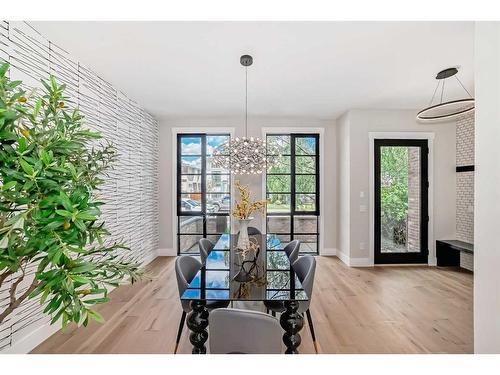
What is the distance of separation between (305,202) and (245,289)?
396cm

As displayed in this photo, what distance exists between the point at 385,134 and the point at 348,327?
3.56 metres

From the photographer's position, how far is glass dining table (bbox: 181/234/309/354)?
5.42 ft

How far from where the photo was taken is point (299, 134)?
5488mm

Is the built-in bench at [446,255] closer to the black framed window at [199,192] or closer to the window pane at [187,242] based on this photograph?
the black framed window at [199,192]

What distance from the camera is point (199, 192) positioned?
5523 millimetres

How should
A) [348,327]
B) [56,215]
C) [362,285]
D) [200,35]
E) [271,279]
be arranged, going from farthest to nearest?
[362,285], [348,327], [200,35], [271,279], [56,215]

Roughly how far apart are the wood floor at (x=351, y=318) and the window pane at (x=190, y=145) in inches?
99.1

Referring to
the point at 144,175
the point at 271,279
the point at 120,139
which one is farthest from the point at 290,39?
the point at 144,175

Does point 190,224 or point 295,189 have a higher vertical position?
point 295,189

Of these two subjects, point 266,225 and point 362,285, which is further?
point 266,225

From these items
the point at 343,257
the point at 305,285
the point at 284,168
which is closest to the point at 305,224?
the point at 343,257

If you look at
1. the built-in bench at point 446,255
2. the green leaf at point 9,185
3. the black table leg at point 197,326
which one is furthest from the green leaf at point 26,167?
the built-in bench at point 446,255

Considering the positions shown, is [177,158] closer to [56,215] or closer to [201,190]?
[201,190]

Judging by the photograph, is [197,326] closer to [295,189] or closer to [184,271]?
[184,271]
